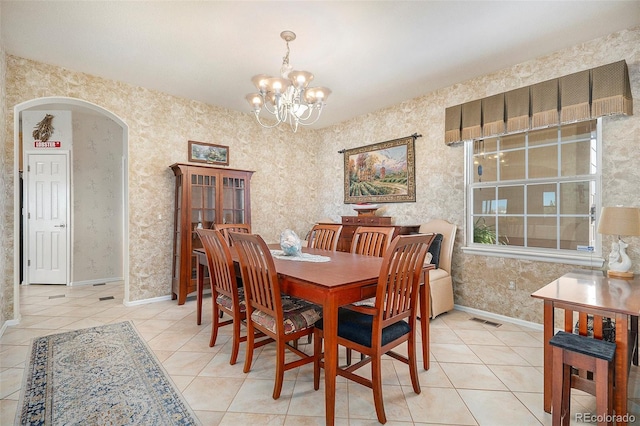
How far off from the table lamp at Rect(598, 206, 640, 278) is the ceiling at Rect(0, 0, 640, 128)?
1.56 meters

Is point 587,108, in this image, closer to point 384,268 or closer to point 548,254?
point 548,254

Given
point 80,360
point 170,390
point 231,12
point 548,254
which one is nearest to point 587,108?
point 548,254

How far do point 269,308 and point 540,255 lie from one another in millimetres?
2790

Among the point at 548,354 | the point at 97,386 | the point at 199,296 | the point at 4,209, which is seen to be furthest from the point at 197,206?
the point at 548,354

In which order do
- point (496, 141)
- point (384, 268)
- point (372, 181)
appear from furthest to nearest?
point (372, 181) → point (496, 141) → point (384, 268)

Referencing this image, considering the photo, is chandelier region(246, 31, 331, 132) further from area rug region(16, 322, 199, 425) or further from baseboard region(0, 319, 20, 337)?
baseboard region(0, 319, 20, 337)

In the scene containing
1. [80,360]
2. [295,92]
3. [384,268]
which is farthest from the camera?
[295,92]

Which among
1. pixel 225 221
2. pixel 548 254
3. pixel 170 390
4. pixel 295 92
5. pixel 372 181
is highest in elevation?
pixel 295 92

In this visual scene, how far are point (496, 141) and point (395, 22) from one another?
1921mm

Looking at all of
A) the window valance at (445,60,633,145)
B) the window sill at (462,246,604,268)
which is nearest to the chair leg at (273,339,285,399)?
the window sill at (462,246,604,268)

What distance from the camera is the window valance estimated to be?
2.58m

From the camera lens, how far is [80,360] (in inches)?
93.7

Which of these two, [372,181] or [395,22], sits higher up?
[395,22]

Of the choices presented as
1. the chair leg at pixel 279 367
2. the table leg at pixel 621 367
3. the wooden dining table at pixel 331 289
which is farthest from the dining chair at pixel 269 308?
the table leg at pixel 621 367
